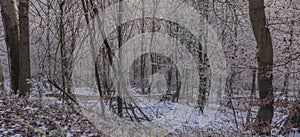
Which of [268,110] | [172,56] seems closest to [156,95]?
[172,56]

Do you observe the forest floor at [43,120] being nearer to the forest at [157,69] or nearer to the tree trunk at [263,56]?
the forest at [157,69]

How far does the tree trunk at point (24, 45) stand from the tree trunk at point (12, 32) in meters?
0.66

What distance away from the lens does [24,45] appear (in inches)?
256

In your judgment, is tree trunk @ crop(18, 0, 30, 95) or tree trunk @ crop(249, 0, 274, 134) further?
tree trunk @ crop(18, 0, 30, 95)

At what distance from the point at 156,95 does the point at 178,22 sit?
3.98m

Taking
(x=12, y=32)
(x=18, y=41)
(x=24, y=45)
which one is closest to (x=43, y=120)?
(x=24, y=45)

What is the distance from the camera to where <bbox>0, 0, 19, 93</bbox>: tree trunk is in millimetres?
6832

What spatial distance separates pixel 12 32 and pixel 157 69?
1057 cm

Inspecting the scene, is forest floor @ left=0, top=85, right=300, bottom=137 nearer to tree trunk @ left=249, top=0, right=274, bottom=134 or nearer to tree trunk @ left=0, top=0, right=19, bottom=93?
tree trunk @ left=249, top=0, right=274, bottom=134

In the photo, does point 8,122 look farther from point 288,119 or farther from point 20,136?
point 288,119

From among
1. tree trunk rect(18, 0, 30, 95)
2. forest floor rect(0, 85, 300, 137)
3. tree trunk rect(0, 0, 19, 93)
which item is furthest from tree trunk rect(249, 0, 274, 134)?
tree trunk rect(0, 0, 19, 93)

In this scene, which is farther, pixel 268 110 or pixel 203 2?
pixel 203 2

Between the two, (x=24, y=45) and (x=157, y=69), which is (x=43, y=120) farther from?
(x=157, y=69)

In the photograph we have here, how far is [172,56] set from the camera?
45.8ft
